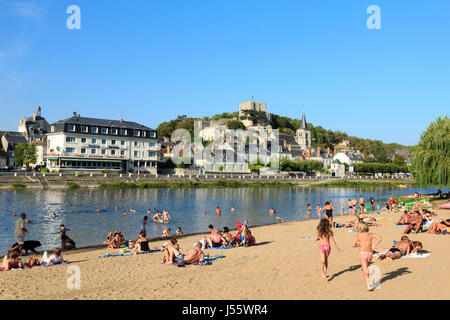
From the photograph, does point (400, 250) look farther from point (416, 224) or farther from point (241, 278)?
point (416, 224)

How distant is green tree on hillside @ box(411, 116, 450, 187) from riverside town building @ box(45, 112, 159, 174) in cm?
5487

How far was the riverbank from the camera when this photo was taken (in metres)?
54.8

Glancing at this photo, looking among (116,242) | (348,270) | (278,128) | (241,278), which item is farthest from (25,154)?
(278,128)

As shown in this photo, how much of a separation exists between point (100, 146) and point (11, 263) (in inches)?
2490

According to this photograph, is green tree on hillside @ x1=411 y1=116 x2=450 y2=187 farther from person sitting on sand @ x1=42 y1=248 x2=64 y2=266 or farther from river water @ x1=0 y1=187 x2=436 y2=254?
person sitting on sand @ x1=42 y1=248 x2=64 y2=266

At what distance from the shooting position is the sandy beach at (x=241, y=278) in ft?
31.5

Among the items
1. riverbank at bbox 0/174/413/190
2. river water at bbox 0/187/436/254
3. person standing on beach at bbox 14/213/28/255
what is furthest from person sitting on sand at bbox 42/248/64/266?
riverbank at bbox 0/174/413/190

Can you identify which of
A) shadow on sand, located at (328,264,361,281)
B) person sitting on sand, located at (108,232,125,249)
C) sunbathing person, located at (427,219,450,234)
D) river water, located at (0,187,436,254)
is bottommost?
river water, located at (0,187,436,254)

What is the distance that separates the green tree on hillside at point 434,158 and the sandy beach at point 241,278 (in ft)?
81.7

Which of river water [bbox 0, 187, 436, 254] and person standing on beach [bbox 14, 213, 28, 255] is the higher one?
person standing on beach [bbox 14, 213, 28, 255]

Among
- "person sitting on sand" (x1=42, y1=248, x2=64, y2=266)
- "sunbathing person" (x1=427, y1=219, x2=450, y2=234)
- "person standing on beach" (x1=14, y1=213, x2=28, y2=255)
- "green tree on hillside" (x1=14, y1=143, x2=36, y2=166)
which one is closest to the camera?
"person sitting on sand" (x1=42, y1=248, x2=64, y2=266)

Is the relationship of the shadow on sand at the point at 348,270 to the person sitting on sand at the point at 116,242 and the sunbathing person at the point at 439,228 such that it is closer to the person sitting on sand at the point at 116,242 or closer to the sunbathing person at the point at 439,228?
the sunbathing person at the point at 439,228

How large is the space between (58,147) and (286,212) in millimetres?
49123
